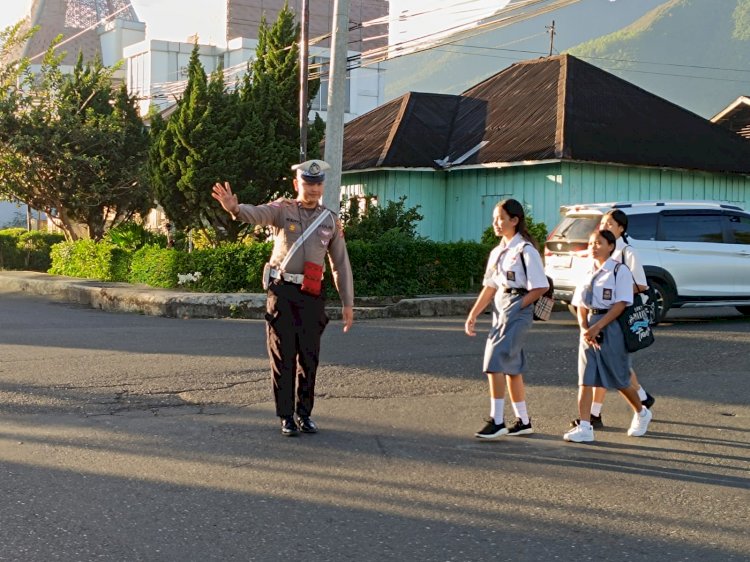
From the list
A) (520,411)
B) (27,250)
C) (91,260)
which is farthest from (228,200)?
(27,250)

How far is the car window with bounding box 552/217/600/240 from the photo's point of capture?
45.0 feet

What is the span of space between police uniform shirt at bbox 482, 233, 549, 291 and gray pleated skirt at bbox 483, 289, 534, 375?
11 cm

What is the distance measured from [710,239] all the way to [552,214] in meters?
7.80

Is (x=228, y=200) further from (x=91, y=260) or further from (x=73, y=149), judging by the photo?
(x=73, y=149)

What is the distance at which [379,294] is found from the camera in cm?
1709

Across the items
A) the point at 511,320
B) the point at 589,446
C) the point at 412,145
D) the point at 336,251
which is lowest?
the point at 589,446

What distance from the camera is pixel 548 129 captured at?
22828 millimetres

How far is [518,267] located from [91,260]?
17.3 meters

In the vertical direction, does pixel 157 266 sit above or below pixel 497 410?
above

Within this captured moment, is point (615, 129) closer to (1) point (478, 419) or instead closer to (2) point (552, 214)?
(2) point (552, 214)

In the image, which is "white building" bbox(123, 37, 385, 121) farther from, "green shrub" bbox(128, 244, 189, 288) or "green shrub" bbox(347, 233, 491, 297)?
"green shrub" bbox(347, 233, 491, 297)

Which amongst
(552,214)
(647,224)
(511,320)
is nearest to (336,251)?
(511,320)

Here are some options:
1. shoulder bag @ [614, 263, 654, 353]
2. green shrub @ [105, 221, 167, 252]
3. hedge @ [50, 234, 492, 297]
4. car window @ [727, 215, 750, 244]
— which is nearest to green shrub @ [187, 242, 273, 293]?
hedge @ [50, 234, 492, 297]

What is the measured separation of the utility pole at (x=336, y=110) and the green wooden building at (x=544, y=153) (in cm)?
634
